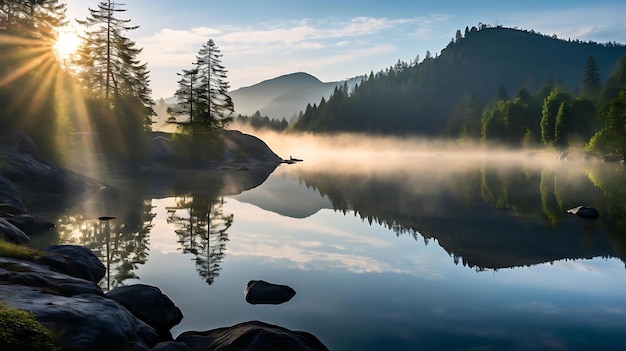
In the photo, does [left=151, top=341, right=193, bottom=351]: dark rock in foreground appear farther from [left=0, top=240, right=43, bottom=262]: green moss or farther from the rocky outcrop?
the rocky outcrop

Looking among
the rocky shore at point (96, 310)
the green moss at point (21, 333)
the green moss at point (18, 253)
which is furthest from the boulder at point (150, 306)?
the green moss at point (21, 333)

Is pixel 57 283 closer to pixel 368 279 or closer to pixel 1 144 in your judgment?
pixel 368 279

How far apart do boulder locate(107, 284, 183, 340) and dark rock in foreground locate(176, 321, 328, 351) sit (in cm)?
123

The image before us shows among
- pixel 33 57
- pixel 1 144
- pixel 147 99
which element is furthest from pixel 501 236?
pixel 147 99

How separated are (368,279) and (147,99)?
2933 inches

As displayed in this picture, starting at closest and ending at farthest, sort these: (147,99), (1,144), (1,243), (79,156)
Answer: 1. (1,243)
2. (1,144)
3. (79,156)
4. (147,99)

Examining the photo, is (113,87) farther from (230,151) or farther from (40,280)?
(40,280)

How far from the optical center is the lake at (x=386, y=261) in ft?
45.6

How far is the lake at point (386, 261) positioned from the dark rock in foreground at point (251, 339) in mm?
1144

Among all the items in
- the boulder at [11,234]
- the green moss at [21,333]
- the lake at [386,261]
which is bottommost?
the lake at [386,261]

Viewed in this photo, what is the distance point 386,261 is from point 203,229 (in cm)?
1225

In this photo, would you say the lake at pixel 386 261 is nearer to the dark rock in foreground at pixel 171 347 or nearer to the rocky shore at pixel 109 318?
the rocky shore at pixel 109 318

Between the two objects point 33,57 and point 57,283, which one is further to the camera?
point 33,57

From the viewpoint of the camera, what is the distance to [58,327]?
949cm
